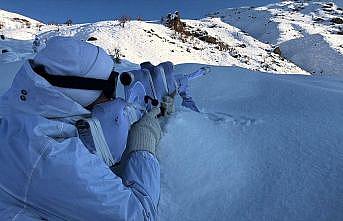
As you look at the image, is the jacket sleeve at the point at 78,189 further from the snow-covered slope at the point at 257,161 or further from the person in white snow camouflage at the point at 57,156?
the snow-covered slope at the point at 257,161

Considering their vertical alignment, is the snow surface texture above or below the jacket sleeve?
below

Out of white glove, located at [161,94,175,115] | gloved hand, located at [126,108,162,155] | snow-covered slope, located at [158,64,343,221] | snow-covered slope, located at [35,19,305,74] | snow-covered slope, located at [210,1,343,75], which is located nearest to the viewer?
gloved hand, located at [126,108,162,155]

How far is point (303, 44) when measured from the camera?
13.7 metres

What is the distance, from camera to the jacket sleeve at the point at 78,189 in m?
1.19

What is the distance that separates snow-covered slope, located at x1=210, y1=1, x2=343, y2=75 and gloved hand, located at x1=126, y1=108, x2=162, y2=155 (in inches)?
392

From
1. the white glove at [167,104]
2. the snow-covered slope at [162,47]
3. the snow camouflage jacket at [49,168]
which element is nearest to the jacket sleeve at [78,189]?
the snow camouflage jacket at [49,168]

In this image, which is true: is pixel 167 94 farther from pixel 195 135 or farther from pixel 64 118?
pixel 64 118

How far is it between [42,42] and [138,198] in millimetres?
8069

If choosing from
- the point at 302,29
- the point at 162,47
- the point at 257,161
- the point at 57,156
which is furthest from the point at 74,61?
the point at 302,29

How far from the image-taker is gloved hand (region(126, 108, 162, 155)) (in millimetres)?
1507

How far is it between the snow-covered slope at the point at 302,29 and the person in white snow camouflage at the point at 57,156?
10291 millimetres

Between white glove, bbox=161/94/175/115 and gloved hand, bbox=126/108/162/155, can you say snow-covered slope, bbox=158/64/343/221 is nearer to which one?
white glove, bbox=161/94/175/115

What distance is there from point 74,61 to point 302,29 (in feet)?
51.7

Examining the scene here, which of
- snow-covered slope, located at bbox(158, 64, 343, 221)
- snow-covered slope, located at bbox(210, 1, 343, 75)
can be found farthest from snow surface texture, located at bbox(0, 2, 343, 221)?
snow-covered slope, located at bbox(210, 1, 343, 75)
